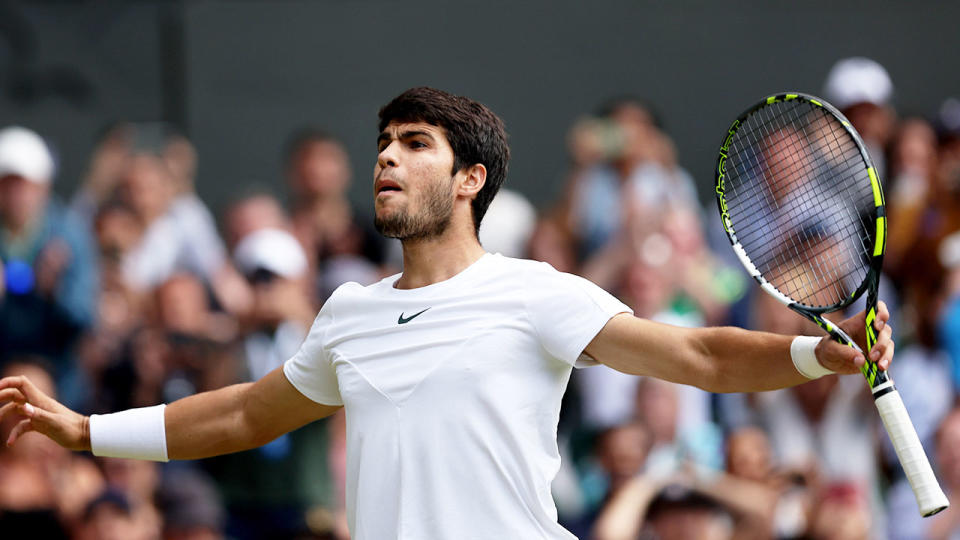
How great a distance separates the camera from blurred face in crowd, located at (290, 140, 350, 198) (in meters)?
7.80

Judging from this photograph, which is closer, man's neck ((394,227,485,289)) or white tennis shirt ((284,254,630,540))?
white tennis shirt ((284,254,630,540))

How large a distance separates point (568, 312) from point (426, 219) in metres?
0.46

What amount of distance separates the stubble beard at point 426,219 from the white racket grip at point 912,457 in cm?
116

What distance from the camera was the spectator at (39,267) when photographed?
7156 mm

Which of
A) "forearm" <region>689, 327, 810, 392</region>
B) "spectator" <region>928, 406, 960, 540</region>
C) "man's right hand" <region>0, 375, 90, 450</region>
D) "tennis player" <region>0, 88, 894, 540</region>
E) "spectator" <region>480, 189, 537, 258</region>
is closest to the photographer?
"forearm" <region>689, 327, 810, 392</region>

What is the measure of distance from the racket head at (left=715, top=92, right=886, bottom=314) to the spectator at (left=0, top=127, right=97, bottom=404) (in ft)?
10.4

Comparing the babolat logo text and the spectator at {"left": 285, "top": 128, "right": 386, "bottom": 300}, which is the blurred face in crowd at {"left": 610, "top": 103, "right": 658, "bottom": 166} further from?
the babolat logo text

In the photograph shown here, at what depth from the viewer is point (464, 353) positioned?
11.8 ft

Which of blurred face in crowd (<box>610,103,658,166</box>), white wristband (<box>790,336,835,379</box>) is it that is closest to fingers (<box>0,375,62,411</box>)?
white wristband (<box>790,336,835,379</box>)

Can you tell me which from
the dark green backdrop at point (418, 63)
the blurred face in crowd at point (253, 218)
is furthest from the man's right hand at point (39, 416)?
the dark green backdrop at point (418, 63)

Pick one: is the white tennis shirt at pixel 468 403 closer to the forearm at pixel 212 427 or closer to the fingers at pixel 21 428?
the forearm at pixel 212 427

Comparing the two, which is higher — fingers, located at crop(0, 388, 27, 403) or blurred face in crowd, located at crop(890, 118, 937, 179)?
blurred face in crowd, located at crop(890, 118, 937, 179)

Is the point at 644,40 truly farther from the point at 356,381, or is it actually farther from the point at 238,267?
the point at 356,381

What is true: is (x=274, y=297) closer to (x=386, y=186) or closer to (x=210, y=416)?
(x=210, y=416)
